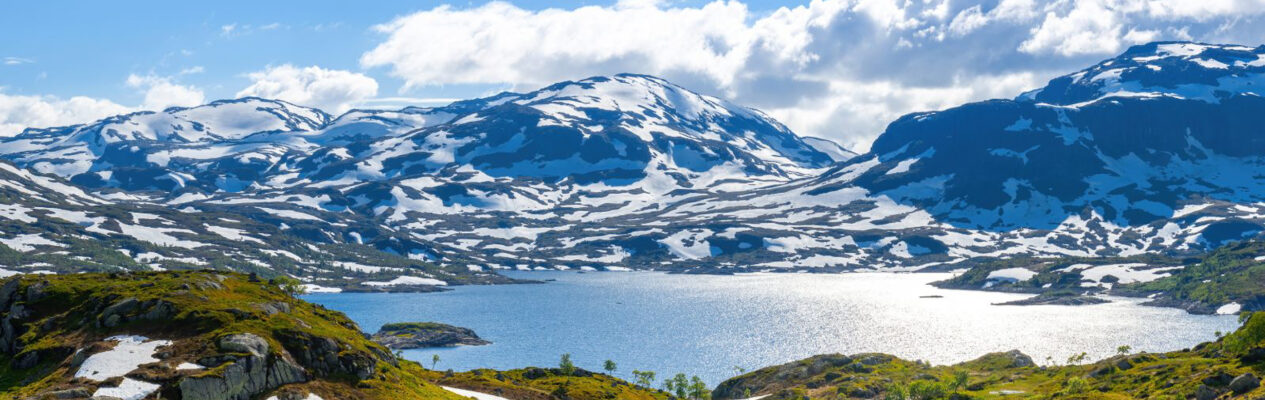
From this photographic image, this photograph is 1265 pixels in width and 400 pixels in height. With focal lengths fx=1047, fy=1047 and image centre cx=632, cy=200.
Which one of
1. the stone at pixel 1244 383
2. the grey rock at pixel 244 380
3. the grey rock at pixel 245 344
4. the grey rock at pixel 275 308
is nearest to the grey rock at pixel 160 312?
the grey rock at pixel 245 344

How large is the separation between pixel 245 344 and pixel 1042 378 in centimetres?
12360

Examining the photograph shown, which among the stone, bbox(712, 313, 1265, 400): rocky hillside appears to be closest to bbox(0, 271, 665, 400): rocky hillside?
bbox(712, 313, 1265, 400): rocky hillside

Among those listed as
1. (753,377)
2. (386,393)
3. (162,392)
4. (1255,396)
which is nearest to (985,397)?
(1255,396)

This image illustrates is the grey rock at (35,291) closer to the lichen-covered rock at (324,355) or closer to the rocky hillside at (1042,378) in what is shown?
the lichen-covered rock at (324,355)

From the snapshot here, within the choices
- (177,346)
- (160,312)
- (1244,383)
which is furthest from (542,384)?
(1244,383)

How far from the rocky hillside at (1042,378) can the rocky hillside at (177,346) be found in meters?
76.4

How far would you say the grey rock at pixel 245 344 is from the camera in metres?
86.2

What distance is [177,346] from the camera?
87500 mm

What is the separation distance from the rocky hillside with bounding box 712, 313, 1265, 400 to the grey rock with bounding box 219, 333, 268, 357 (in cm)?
8581

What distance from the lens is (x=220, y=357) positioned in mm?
84812

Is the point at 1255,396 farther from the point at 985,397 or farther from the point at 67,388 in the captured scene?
the point at 67,388

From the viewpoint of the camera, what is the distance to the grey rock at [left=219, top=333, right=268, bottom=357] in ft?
283

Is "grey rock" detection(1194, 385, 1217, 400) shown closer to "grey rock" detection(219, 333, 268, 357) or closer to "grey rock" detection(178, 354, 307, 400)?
"grey rock" detection(178, 354, 307, 400)

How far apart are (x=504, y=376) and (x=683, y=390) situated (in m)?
46.9
